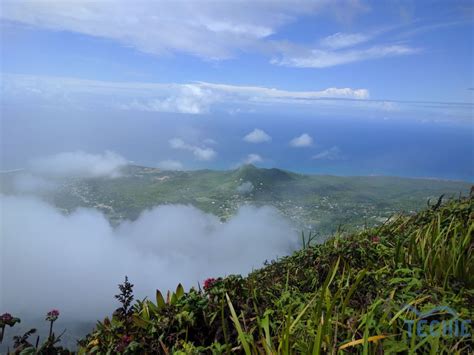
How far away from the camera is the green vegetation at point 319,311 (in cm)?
179

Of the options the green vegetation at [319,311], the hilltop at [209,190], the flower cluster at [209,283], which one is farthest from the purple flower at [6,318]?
the hilltop at [209,190]

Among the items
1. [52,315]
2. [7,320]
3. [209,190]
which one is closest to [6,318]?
[7,320]

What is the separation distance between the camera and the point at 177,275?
123688mm

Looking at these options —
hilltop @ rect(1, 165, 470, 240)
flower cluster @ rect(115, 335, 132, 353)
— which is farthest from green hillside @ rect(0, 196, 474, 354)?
hilltop @ rect(1, 165, 470, 240)

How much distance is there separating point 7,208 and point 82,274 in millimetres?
53659

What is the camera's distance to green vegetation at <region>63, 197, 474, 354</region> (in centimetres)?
179

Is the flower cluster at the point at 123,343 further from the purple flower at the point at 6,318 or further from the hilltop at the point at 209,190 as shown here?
the hilltop at the point at 209,190

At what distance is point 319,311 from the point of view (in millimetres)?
1828

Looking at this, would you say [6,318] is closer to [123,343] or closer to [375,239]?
[123,343]

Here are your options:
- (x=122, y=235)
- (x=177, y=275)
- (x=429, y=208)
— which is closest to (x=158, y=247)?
(x=122, y=235)

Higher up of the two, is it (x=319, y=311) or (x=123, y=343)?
(x=319, y=311)

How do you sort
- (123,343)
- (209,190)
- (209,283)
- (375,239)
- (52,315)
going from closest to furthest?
1. (123,343)
2. (52,315)
3. (209,283)
4. (375,239)
5. (209,190)

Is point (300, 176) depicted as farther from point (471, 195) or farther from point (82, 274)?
point (82, 274)

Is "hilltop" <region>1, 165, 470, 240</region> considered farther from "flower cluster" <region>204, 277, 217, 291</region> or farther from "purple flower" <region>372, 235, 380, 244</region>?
"flower cluster" <region>204, 277, 217, 291</region>
